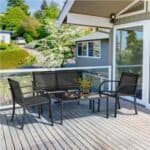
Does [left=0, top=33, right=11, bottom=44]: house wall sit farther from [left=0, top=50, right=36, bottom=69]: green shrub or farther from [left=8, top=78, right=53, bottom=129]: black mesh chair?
[left=8, top=78, right=53, bottom=129]: black mesh chair

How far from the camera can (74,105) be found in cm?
648

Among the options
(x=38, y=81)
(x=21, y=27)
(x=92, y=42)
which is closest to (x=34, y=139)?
(x=38, y=81)

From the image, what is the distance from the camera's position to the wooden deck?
392cm

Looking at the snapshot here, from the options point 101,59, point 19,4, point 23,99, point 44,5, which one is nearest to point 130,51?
point 23,99

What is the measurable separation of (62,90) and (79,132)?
1.83 metres

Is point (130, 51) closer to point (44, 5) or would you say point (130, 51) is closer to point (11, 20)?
point (11, 20)

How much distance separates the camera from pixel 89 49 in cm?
1820

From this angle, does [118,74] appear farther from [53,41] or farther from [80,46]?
[53,41]

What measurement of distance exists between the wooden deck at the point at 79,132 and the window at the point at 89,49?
11.3m

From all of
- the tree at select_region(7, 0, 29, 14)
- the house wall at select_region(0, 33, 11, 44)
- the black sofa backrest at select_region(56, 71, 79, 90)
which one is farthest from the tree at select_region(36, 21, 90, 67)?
the tree at select_region(7, 0, 29, 14)

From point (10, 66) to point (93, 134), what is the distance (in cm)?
2126

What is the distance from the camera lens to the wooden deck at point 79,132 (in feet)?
12.9

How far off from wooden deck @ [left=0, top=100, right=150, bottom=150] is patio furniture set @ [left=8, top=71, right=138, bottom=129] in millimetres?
224

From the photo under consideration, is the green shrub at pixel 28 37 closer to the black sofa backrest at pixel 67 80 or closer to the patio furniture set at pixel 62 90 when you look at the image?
the patio furniture set at pixel 62 90
